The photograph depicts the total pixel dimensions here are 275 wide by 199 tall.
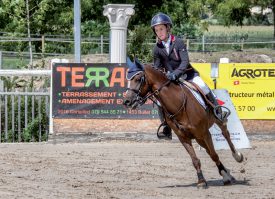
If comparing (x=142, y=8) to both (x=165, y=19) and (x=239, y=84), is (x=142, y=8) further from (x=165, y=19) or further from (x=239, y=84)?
(x=165, y=19)

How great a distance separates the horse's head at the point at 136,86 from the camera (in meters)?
12.8

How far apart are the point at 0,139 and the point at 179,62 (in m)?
8.63

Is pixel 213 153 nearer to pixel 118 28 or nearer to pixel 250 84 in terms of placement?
pixel 250 84

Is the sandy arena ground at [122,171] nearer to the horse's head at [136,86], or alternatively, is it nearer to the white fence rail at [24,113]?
the white fence rail at [24,113]

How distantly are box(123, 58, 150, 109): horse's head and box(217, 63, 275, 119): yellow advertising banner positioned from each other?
288 inches

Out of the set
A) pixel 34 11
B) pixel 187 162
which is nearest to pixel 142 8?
pixel 34 11

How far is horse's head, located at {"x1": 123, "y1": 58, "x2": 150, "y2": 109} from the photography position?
12.8 m

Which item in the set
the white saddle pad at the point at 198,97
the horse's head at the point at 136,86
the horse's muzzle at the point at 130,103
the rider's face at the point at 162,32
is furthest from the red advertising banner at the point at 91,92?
the horse's muzzle at the point at 130,103

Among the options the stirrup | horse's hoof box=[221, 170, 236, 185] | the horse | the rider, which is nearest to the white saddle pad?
the horse

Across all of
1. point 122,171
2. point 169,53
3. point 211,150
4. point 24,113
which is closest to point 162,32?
point 169,53

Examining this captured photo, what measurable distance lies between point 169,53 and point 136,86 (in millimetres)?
952

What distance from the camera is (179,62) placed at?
44.7 ft

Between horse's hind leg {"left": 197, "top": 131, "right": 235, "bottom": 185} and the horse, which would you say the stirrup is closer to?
the horse

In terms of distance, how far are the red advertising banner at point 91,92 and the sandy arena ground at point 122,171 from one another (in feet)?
2.30
